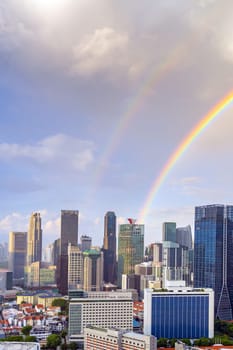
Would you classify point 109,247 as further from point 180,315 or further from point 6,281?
point 180,315

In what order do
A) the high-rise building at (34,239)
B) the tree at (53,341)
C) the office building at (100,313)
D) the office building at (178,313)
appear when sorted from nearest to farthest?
the tree at (53,341)
the office building at (178,313)
the office building at (100,313)
the high-rise building at (34,239)

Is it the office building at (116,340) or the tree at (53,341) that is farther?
the tree at (53,341)

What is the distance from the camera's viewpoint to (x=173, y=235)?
30.9 meters

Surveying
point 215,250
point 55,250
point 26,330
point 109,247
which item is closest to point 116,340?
point 26,330

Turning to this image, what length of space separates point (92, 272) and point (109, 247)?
16.9 ft

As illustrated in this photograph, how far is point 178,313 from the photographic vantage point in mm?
14344

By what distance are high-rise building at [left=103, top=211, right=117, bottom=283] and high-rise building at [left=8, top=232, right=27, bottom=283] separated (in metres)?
6.20

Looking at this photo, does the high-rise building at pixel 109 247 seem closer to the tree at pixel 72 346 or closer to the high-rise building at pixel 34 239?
the high-rise building at pixel 34 239

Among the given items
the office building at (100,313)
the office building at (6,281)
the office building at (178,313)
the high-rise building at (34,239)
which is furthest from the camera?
the high-rise building at (34,239)

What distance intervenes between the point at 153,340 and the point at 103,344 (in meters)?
1.27

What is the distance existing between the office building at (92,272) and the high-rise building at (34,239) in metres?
7.92

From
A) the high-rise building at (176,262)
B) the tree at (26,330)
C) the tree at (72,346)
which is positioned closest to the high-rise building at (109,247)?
the high-rise building at (176,262)

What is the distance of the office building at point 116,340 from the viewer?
10039 mm

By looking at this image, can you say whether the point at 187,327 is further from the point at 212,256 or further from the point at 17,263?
the point at 17,263
